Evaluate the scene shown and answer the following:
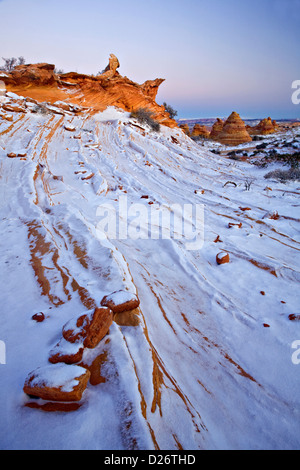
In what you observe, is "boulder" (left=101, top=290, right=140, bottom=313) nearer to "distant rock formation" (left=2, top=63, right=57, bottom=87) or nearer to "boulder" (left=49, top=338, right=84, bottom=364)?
"boulder" (left=49, top=338, right=84, bottom=364)

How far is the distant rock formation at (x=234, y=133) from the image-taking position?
31.2 metres

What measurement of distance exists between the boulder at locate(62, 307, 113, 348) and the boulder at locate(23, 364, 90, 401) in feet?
0.82

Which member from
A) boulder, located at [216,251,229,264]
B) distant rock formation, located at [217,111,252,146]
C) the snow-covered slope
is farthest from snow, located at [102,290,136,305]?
distant rock formation, located at [217,111,252,146]

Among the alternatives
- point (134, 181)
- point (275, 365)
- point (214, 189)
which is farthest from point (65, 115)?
point (275, 365)

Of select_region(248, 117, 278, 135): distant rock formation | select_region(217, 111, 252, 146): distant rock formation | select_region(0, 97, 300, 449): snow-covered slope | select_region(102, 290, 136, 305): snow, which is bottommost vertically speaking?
select_region(0, 97, 300, 449): snow-covered slope

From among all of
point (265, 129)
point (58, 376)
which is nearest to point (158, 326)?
point (58, 376)

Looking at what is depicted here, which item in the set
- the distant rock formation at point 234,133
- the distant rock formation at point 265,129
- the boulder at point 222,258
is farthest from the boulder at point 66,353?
the distant rock formation at point 265,129

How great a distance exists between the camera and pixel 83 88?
15586 millimetres

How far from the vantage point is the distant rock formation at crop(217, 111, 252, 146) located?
102 feet

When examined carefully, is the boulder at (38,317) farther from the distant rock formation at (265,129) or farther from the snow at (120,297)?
the distant rock formation at (265,129)

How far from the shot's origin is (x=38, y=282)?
2258 mm

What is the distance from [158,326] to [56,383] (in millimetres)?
1062

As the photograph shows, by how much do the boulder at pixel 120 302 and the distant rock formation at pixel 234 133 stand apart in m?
33.5

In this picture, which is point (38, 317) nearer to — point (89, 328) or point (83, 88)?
point (89, 328)
